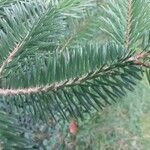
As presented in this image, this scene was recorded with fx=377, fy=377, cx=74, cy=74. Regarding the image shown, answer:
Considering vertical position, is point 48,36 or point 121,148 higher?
point 48,36

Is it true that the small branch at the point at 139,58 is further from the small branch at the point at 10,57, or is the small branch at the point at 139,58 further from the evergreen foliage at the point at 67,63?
the small branch at the point at 10,57

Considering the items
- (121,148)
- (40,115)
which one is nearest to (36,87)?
(40,115)

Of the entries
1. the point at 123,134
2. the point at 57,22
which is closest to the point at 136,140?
the point at 123,134

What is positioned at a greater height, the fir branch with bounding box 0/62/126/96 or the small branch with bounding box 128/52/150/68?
the small branch with bounding box 128/52/150/68

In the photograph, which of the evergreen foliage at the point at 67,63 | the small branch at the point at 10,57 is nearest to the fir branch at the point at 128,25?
the evergreen foliage at the point at 67,63

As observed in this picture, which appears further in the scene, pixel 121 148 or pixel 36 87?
pixel 121 148

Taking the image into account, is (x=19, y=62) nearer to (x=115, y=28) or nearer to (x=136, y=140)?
(x=115, y=28)

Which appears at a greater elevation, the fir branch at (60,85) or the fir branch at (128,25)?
the fir branch at (128,25)

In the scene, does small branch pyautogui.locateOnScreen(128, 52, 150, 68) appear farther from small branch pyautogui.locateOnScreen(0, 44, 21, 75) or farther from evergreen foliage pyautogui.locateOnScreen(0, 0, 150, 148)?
small branch pyautogui.locateOnScreen(0, 44, 21, 75)

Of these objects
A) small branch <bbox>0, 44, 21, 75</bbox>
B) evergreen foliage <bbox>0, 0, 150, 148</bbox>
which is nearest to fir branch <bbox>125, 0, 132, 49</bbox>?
evergreen foliage <bbox>0, 0, 150, 148</bbox>

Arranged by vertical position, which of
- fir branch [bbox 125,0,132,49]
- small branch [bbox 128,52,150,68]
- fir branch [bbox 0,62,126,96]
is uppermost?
fir branch [bbox 125,0,132,49]

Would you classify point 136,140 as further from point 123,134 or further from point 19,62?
point 19,62
